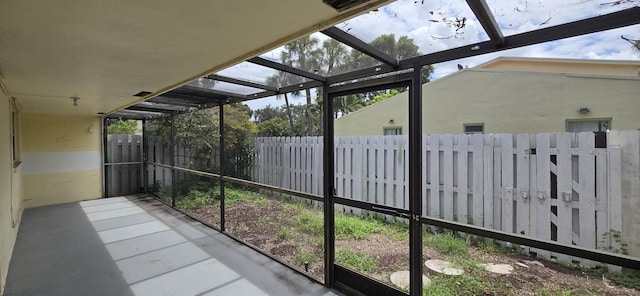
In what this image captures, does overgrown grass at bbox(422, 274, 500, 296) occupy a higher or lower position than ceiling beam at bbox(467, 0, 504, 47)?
lower

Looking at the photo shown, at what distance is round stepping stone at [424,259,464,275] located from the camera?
254 cm

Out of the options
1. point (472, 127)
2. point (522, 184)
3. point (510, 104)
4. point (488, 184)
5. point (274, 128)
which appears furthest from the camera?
point (274, 128)

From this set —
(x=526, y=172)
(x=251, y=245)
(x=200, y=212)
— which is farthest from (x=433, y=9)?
(x=200, y=212)

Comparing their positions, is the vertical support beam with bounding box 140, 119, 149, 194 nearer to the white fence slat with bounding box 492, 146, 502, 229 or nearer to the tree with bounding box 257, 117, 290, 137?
the tree with bounding box 257, 117, 290, 137

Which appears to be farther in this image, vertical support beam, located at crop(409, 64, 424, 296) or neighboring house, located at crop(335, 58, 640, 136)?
neighboring house, located at crop(335, 58, 640, 136)

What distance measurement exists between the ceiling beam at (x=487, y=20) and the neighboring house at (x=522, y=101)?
2.25ft

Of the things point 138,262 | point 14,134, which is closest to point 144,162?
point 14,134

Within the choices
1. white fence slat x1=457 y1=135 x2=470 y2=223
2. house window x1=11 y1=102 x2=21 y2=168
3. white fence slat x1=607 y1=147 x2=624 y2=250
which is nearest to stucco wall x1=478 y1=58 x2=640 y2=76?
white fence slat x1=607 y1=147 x2=624 y2=250

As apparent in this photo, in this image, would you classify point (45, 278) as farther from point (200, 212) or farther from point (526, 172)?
point (526, 172)

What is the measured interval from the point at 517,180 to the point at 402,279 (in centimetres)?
144

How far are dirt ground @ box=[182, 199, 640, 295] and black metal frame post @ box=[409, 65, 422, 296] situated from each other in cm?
52

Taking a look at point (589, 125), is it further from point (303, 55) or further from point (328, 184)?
point (303, 55)

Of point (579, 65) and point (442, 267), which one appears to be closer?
point (579, 65)

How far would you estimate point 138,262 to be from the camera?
315 centimetres
